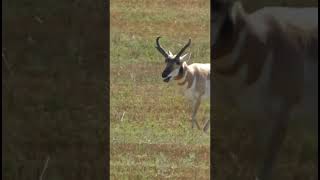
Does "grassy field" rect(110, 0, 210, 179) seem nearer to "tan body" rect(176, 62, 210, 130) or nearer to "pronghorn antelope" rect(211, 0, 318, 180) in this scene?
"tan body" rect(176, 62, 210, 130)

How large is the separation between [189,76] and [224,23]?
1834 mm

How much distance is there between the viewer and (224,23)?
3.04m

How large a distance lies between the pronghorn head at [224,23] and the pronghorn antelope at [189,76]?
4.17 feet

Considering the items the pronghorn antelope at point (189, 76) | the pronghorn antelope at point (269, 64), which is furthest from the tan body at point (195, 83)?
the pronghorn antelope at point (269, 64)

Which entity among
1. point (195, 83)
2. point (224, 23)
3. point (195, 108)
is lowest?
point (195, 108)

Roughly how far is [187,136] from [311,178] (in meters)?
0.83

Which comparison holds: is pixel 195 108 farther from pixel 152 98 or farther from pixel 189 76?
pixel 189 76

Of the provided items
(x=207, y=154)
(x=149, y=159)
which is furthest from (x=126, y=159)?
(x=207, y=154)

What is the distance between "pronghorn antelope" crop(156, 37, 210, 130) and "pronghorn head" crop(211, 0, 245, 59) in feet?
4.17

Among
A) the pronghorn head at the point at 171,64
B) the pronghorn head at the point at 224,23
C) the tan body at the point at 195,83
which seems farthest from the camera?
the pronghorn head at the point at 171,64

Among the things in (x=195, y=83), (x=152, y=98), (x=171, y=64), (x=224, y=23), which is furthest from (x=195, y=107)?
(x=224, y=23)

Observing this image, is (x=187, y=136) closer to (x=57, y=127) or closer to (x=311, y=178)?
(x=57, y=127)

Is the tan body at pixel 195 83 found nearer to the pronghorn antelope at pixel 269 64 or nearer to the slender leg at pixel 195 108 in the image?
the slender leg at pixel 195 108

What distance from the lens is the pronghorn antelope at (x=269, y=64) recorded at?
2.97 meters
